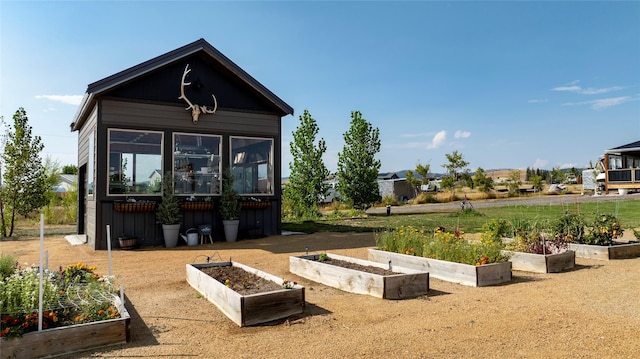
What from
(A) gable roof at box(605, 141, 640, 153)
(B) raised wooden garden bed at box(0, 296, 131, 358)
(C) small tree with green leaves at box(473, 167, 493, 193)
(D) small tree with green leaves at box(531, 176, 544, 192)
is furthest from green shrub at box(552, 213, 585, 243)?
(D) small tree with green leaves at box(531, 176, 544, 192)

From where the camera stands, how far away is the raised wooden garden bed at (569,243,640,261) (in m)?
6.93

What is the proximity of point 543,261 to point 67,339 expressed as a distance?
599 cm

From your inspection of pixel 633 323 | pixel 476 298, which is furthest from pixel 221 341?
pixel 633 323

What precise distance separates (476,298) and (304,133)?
52.6 ft

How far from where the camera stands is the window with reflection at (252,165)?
10734mm

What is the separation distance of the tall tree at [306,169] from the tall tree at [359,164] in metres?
1.05

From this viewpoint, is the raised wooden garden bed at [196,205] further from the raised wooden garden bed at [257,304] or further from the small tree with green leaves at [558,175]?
the small tree with green leaves at [558,175]

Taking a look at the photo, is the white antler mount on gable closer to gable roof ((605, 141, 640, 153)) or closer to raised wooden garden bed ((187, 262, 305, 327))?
raised wooden garden bed ((187, 262, 305, 327))

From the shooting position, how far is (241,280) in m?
4.86

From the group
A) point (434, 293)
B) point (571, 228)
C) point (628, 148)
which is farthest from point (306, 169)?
point (628, 148)

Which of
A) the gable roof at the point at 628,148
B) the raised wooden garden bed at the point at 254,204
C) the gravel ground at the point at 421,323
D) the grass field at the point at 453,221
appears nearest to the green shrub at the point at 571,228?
the gravel ground at the point at 421,323

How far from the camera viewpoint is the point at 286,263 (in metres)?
7.00

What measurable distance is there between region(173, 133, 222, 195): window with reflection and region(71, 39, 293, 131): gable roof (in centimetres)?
163

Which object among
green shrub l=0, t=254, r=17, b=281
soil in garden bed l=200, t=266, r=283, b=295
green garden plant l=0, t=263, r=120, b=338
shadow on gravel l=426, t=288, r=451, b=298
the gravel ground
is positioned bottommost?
shadow on gravel l=426, t=288, r=451, b=298
